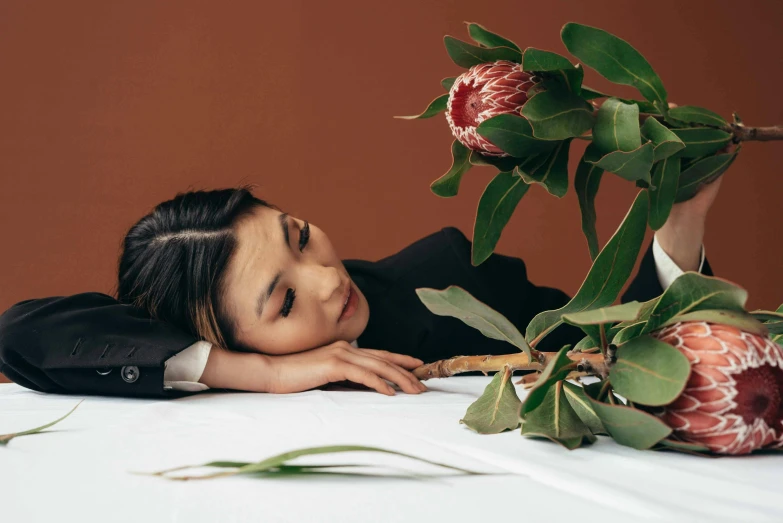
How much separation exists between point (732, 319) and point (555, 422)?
0.14 meters

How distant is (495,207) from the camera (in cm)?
68

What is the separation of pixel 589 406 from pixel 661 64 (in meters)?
2.36

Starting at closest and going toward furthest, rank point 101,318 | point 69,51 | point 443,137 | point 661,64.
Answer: point 101,318 → point 69,51 → point 443,137 → point 661,64

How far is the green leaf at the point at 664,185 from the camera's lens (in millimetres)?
628

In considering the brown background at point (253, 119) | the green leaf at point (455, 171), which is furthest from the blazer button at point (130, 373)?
the brown background at point (253, 119)

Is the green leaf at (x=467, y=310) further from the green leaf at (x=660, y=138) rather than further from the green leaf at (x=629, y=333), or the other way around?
the green leaf at (x=660, y=138)

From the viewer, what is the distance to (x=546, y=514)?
402 millimetres

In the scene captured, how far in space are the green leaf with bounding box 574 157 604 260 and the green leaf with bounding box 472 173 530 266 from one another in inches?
2.1

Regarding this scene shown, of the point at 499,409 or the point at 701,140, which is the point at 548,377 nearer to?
the point at 499,409

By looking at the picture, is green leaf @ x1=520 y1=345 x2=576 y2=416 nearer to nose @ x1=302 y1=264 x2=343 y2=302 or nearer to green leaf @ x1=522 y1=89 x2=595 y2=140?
green leaf @ x1=522 y1=89 x2=595 y2=140

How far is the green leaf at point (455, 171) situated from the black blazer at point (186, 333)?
51 cm

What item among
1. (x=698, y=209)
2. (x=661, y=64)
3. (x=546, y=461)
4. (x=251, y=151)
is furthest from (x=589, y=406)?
(x=661, y=64)

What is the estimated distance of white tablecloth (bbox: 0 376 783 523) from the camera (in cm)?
41

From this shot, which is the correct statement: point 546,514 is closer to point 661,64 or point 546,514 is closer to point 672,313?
point 672,313
